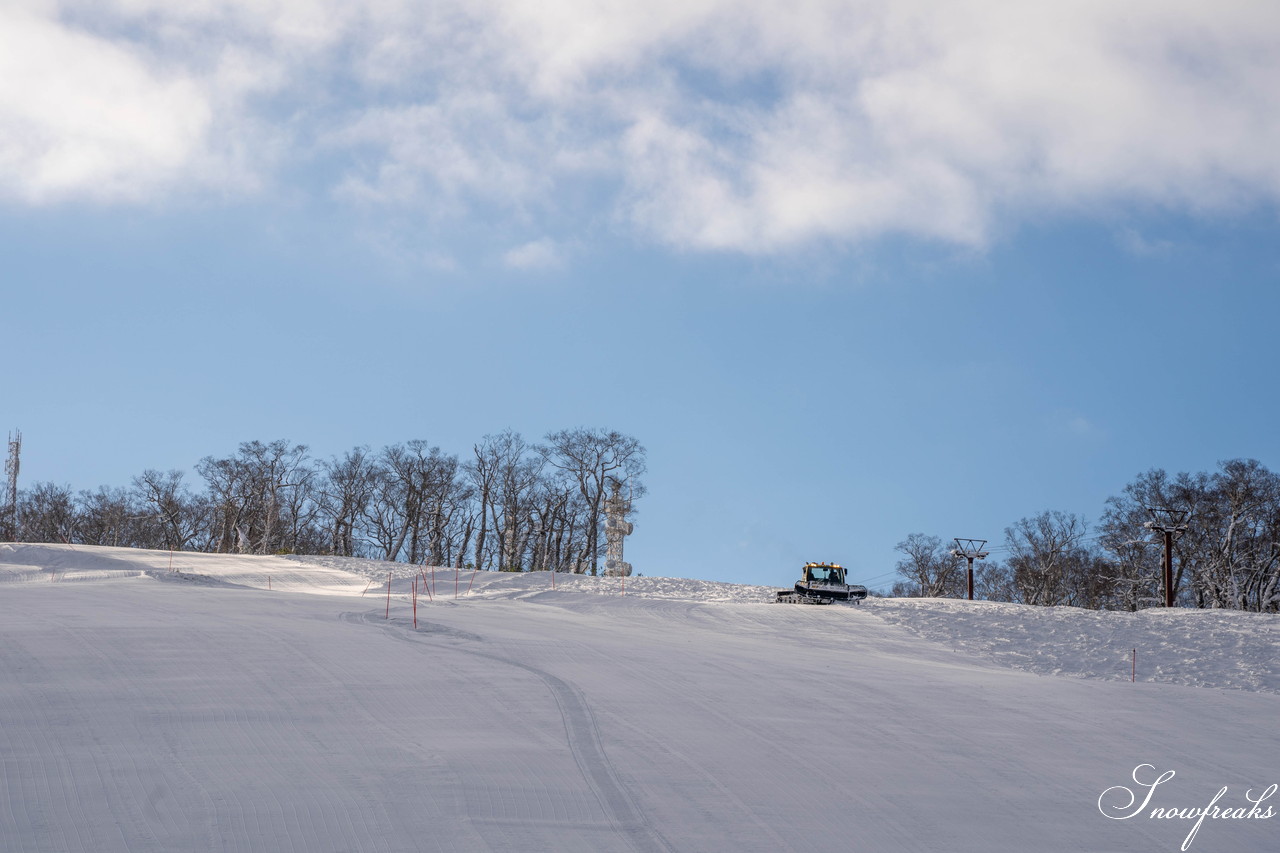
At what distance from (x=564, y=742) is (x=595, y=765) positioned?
984 millimetres

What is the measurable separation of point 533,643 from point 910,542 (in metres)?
69.1

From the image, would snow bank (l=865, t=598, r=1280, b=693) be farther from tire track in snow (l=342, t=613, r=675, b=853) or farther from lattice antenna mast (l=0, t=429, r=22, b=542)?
lattice antenna mast (l=0, t=429, r=22, b=542)

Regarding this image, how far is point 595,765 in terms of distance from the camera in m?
11.1

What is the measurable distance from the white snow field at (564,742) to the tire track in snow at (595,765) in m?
0.04

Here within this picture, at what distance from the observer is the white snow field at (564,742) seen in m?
9.15

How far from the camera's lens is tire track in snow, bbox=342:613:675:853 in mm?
8992

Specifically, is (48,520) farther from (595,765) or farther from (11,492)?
(595,765)

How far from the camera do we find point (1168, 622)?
32281 millimetres

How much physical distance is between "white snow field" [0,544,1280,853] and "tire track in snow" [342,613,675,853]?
40 mm

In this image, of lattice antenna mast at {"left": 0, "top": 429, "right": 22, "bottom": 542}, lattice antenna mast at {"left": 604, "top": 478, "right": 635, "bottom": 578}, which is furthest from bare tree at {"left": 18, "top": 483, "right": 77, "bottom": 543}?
lattice antenna mast at {"left": 604, "top": 478, "right": 635, "bottom": 578}

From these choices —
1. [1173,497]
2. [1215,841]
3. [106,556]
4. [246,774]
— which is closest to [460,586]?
[106,556]

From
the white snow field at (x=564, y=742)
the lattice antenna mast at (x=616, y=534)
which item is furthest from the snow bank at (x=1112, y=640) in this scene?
the lattice antenna mast at (x=616, y=534)

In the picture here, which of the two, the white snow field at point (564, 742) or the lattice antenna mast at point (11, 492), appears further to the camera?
the lattice antenna mast at point (11, 492)

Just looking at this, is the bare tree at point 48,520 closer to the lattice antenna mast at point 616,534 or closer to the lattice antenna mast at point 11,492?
the lattice antenna mast at point 11,492
